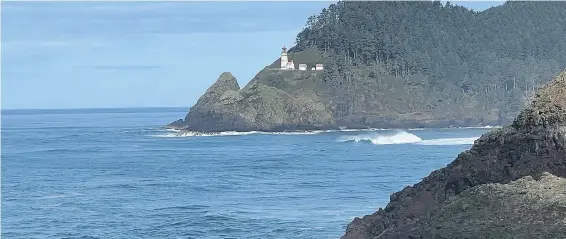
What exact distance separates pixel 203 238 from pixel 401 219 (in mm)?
12678

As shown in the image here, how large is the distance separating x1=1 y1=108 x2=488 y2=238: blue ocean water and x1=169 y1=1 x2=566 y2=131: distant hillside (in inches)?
1189

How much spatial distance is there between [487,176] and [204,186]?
32.1 m

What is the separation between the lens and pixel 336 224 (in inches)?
1411

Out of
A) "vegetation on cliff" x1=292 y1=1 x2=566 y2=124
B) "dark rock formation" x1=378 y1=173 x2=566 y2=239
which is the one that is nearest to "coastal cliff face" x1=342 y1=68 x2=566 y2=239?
"dark rock formation" x1=378 y1=173 x2=566 y2=239

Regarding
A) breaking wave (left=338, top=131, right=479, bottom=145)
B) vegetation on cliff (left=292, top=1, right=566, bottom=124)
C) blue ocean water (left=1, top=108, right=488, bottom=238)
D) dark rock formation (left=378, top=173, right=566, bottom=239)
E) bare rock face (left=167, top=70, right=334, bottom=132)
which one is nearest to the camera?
dark rock formation (left=378, top=173, right=566, bottom=239)

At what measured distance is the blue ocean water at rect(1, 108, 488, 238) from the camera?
3794 cm

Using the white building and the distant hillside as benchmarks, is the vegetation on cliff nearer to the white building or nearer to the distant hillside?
the distant hillside

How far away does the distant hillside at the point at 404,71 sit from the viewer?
432ft

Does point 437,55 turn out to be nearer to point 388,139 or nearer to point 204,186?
point 388,139

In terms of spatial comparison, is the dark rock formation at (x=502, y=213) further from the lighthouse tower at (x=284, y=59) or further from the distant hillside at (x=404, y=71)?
the lighthouse tower at (x=284, y=59)

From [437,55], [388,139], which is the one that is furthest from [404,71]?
[388,139]

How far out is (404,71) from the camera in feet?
518

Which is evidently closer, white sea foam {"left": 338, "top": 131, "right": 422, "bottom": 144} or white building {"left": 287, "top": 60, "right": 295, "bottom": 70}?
white sea foam {"left": 338, "top": 131, "right": 422, "bottom": 144}

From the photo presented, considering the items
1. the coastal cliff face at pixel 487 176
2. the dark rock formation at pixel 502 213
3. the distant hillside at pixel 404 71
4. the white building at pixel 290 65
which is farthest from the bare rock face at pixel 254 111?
the dark rock formation at pixel 502 213
